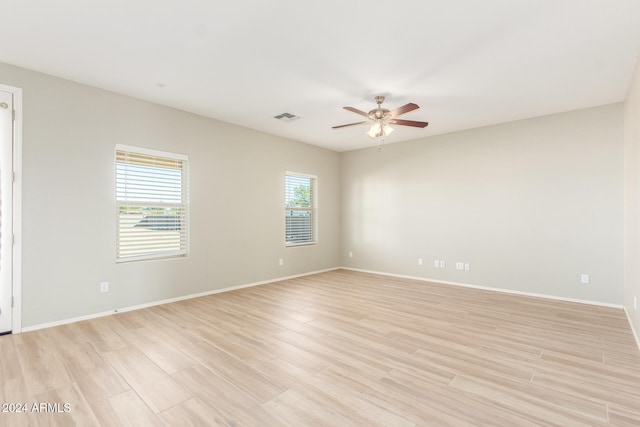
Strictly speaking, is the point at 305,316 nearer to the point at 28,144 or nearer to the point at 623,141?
the point at 28,144

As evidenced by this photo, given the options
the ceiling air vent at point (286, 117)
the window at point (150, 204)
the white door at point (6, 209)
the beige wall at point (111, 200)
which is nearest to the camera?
the white door at point (6, 209)

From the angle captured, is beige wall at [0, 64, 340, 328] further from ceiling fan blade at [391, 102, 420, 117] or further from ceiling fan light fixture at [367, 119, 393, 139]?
ceiling fan blade at [391, 102, 420, 117]

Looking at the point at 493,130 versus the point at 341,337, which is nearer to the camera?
the point at 341,337

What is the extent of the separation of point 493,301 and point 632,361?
1.94 meters

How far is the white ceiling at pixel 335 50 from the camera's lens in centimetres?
234

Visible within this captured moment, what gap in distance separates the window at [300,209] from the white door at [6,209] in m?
3.92

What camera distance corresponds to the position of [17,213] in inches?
127

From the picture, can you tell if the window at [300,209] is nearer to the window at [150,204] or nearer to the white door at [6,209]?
the window at [150,204]

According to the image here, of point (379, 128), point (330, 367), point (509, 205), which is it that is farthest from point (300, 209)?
point (330, 367)

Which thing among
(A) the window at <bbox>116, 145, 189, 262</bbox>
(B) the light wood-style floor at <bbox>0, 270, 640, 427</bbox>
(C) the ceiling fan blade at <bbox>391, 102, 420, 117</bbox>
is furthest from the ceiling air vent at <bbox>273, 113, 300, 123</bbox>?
(B) the light wood-style floor at <bbox>0, 270, 640, 427</bbox>

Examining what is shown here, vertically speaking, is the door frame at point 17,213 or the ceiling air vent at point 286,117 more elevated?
the ceiling air vent at point 286,117

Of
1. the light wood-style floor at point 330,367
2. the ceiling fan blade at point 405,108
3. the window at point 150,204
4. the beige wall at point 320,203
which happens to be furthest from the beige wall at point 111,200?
the ceiling fan blade at point 405,108

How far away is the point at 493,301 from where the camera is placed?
4.51 metres

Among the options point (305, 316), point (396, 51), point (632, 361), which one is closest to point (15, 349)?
point (305, 316)
